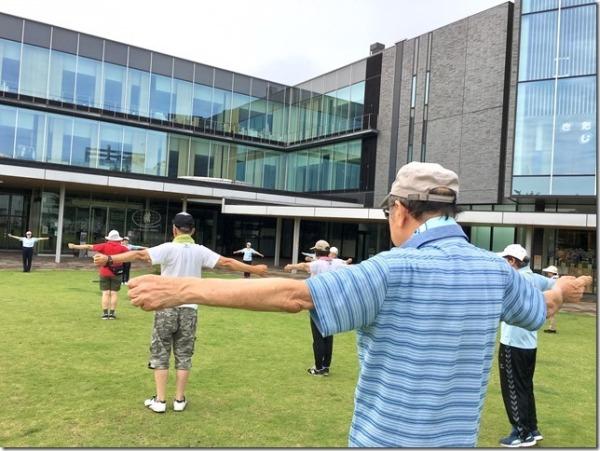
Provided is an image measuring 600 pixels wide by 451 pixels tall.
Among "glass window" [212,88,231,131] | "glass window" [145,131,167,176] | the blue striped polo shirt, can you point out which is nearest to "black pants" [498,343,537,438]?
the blue striped polo shirt

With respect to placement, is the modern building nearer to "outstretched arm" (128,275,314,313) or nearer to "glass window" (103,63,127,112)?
"glass window" (103,63,127,112)

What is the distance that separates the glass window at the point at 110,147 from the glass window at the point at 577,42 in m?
23.7

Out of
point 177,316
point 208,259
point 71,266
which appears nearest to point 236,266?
point 208,259

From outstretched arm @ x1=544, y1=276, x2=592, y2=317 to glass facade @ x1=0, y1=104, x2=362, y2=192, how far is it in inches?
1220

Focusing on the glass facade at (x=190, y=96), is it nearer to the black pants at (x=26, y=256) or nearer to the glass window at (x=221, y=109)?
the glass window at (x=221, y=109)

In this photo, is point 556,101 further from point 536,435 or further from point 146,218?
point 146,218

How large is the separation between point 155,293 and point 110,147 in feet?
105

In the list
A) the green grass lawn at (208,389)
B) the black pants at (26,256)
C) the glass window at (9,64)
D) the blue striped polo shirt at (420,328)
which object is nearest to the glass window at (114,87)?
the glass window at (9,64)

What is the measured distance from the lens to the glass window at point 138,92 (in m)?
32.5

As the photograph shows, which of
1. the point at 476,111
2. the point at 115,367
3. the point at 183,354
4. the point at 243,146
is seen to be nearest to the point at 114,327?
the point at 115,367

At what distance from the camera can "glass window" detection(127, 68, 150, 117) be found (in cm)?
3250

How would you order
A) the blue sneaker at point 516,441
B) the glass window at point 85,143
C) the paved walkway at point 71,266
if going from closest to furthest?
the blue sneaker at point 516,441 < the paved walkway at point 71,266 < the glass window at point 85,143

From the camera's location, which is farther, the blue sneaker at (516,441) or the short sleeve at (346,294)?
the blue sneaker at (516,441)

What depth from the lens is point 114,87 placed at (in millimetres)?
32062
